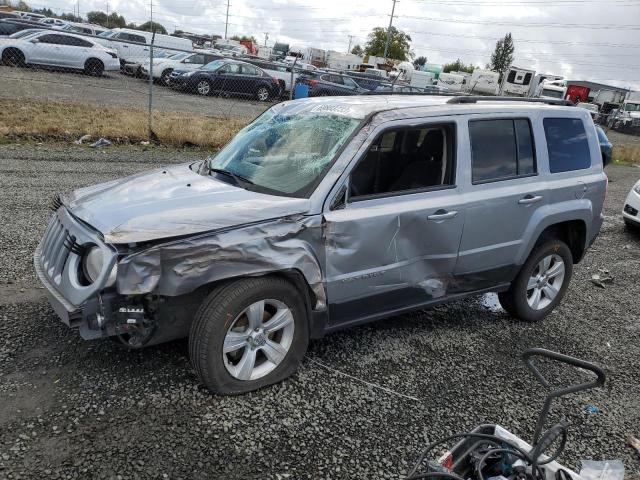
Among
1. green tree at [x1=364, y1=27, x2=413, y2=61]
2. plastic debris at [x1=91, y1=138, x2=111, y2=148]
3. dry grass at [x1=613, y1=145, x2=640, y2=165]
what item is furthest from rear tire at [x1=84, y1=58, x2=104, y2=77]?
green tree at [x1=364, y1=27, x2=413, y2=61]

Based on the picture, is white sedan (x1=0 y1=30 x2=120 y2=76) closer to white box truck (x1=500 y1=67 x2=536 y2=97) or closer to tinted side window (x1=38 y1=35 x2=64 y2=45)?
tinted side window (x1=38 y1=35 x2=64 y2=45)

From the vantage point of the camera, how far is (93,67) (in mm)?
20469

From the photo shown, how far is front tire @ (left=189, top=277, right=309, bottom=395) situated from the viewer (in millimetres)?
3004

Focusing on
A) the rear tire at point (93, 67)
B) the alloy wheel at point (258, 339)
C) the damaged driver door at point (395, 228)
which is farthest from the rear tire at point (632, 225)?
the rear tire at point (93, 67)

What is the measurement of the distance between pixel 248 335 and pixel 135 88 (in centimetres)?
1787

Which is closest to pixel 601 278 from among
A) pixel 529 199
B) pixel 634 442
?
pixel 529 199

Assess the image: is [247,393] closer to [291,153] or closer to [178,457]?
[178,457]

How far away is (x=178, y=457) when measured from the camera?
2.73 metres

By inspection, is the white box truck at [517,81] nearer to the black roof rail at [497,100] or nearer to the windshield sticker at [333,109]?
the black roof rail at [497,100]

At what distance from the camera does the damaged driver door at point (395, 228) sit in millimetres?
3432

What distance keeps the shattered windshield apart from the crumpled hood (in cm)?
21

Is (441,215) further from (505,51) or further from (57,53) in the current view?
(505,51)

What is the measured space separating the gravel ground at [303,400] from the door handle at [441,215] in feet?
3.46

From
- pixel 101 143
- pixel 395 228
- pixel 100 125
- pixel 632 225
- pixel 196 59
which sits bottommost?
pixel 101 143
